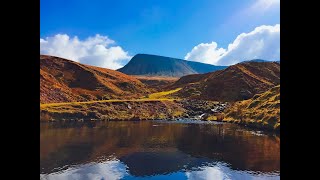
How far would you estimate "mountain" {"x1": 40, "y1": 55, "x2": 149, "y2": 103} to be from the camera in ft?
382

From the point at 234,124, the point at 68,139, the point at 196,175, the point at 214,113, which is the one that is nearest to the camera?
the point at 196,175

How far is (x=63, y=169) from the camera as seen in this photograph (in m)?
40.1

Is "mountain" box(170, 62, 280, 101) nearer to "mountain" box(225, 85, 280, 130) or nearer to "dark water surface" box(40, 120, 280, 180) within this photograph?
"mountain" box(225, 85, 280, 130)

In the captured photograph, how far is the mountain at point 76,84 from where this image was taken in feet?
382

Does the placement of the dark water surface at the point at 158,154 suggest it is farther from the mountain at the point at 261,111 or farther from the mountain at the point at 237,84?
the mountain at the point at 237,84

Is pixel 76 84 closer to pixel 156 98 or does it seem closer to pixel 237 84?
pixel 156 98

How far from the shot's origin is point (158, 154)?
48.8 metres

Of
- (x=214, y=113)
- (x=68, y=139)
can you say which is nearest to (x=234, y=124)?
(x=214, y=113)

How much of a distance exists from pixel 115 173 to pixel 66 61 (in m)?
133

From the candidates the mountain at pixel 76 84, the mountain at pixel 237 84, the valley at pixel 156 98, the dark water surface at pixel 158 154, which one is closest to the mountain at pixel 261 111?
the valley at pixel 156 98
